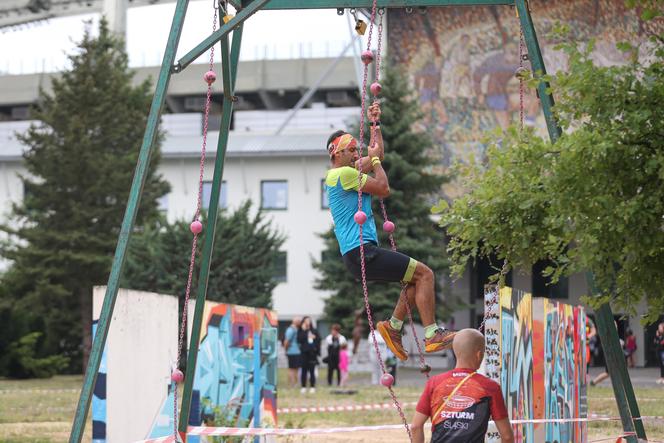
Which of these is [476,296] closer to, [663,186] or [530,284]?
[530,284]

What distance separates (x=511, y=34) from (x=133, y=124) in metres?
18.4

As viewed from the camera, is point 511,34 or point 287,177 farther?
point 287,177

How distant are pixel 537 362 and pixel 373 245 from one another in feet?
17.7

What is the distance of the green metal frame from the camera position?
815cm

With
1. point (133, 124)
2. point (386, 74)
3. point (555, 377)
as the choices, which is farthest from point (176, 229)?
point (555, 377)

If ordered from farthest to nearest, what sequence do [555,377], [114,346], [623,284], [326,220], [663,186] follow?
[326,220] < [555,377] < [114,346] < [623,284] < [663,186]

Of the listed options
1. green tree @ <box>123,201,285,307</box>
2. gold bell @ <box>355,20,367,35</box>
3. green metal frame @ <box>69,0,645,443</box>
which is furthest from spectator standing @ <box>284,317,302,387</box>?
gold bell @ <box>355,20,367,35</box>

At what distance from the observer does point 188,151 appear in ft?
200

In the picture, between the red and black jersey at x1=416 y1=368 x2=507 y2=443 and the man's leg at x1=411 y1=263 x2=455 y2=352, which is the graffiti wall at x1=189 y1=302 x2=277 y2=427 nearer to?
the man's leg at x1=411 y1=263 x2=455 y2=352

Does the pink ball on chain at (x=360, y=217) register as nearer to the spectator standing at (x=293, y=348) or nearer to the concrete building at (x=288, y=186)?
the spectator standing at (x=293, y=348)

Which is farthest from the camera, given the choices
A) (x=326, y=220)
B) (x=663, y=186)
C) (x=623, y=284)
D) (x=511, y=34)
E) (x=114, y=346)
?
(x=326, y=220)

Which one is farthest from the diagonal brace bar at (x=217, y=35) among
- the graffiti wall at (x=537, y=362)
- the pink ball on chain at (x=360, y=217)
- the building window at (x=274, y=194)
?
the building window at (x=274, y=194)

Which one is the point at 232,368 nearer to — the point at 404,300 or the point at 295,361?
the point at 404,300

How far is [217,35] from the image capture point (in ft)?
29.2
